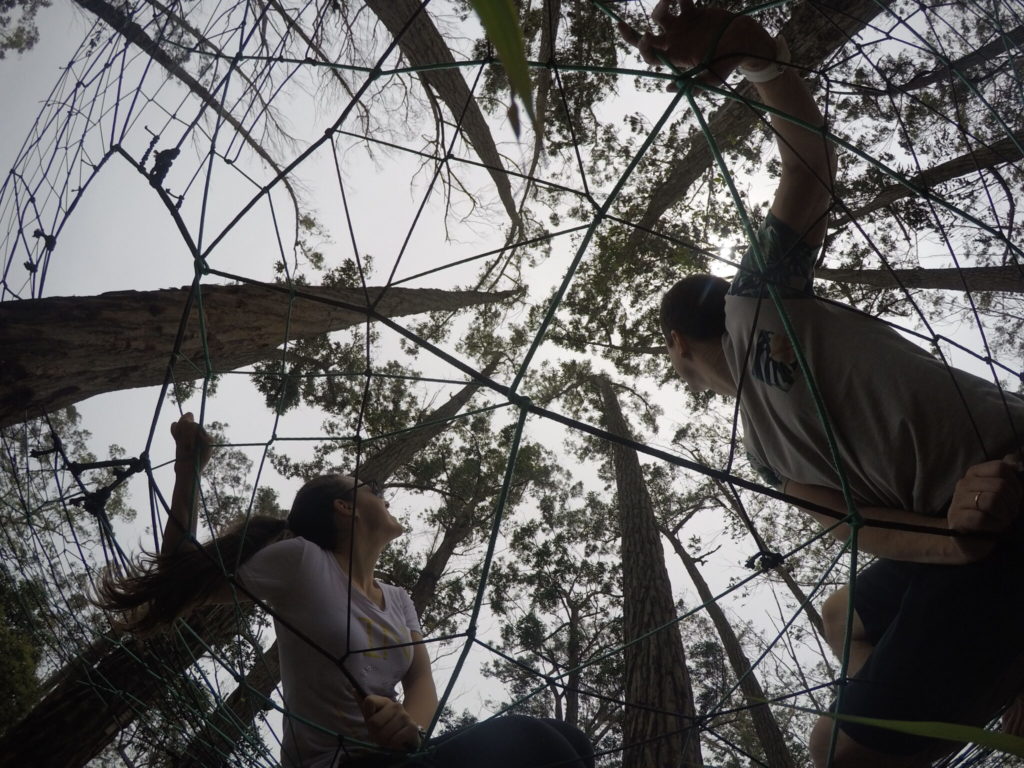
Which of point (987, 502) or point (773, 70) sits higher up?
point (773, 70)

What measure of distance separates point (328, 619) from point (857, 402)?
985mm

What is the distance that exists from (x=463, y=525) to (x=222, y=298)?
15.4 feet

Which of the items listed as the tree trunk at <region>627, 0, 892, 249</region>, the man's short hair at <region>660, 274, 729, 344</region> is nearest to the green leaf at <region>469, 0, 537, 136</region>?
the man's short hair at <region>660, 274, 729, 344</region>

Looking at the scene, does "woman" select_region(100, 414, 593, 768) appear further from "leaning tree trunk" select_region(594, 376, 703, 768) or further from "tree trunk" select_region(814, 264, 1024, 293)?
"tree trunk" select_region(814, 264, 1024, 293)

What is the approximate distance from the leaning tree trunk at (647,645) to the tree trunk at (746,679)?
0.28 m

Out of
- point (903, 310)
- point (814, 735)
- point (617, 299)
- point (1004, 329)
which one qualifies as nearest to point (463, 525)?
point (617, 299)

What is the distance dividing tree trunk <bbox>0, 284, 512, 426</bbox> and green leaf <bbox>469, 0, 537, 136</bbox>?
414 mm

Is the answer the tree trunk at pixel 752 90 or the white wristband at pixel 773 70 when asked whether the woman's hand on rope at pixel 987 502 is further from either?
the tree trunk at pixel 752 90

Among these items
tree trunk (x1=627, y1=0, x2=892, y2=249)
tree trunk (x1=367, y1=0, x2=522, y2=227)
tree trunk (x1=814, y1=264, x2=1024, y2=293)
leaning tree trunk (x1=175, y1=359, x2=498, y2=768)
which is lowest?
leaning tree trunk (x1=175, y1=359, x2=498, y2=768)

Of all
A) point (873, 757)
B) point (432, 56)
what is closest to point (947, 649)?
point (873, 757)

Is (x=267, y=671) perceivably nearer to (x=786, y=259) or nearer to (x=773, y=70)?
(x=786, y=259)

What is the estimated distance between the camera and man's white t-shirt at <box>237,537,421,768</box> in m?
1.00

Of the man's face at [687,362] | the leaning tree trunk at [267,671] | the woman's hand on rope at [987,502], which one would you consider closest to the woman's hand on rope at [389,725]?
the leaning tree trunk at [267,671]

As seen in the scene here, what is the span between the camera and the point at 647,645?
253cm
